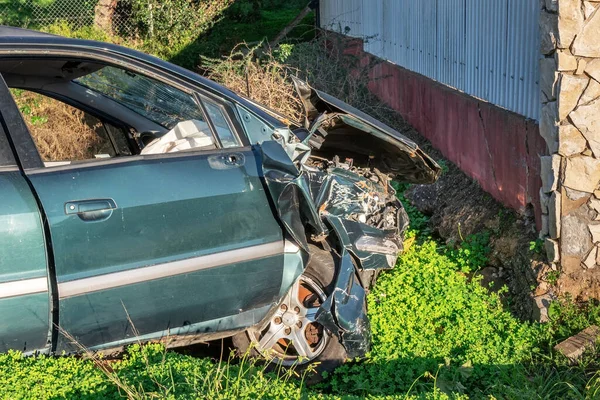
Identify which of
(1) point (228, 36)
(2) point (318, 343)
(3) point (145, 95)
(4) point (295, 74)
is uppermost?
(3) point (145, 95)

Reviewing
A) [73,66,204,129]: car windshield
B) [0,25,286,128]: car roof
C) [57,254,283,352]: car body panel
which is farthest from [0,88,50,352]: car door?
[73,66,204,129]: car windshield

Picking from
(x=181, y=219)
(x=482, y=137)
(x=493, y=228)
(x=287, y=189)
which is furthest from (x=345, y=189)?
(x=482, y=137)

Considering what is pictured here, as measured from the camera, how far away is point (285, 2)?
29531 mm

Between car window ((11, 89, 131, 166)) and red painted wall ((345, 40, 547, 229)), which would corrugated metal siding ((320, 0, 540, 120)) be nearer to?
red painted wall ((345, 40, 547, 229))

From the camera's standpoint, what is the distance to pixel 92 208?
435cm

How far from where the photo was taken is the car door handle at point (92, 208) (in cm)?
430

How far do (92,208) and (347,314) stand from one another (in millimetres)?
1614

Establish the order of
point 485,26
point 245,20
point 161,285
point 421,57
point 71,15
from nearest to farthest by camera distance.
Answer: point 161,285 → point 485,26 → point 421,57 → point 71,15 → point 245,20

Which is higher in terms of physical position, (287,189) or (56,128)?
(287,189)

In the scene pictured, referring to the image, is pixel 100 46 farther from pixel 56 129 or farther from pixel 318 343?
pixel 56 129

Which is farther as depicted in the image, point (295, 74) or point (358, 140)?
point (295, 74)

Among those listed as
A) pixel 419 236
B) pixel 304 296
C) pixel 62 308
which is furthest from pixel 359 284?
pixel 419 236

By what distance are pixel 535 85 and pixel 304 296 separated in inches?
93.3

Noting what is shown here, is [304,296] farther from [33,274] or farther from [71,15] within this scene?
[71,15]
